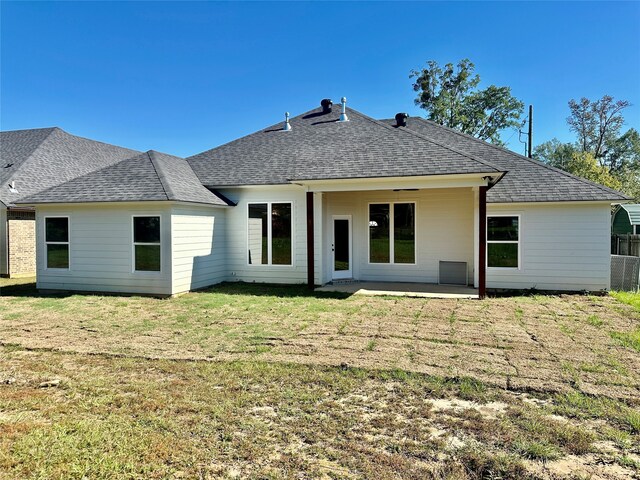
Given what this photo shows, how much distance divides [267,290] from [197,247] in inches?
96.3

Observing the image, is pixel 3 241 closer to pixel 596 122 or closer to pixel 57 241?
pixel 57 241

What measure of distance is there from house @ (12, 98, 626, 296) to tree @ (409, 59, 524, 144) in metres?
19.7

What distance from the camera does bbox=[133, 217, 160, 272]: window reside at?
11008mm

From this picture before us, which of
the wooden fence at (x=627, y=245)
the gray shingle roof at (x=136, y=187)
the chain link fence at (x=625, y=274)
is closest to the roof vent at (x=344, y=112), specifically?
the gray shingle roof at (x=136, y=187)

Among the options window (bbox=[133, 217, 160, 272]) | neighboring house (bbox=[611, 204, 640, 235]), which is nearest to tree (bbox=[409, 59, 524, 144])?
neighboring house (bbox=[611, 204, 640, 235])

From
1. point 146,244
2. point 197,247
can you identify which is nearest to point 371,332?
point 197,247

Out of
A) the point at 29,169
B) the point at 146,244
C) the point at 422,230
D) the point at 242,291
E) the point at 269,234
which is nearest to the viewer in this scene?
the point at 146,244

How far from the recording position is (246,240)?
1307 cm

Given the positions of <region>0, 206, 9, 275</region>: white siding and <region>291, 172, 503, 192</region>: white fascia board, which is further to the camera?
<region>0, 206, 9, 275</region>: white siding

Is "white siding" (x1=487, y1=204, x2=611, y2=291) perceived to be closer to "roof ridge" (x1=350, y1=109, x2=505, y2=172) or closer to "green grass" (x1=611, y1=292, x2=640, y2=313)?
"green grass" (x1=611, y1=292, x2=640, y2=313)

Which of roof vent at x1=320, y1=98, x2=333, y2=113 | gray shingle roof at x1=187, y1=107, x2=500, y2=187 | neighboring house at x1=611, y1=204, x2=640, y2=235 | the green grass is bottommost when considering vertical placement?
the green grass

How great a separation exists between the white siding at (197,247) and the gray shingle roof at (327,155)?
1597 millimetres

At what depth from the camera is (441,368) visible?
17.2 feet

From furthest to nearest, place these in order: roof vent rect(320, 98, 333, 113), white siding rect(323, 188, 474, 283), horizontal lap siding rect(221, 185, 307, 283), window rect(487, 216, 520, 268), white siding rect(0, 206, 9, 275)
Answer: roof vent rect(320, 98, 333, 113), white siding rect(0, 206, 9, 275), white siding rect(323, 188, 474, 283), horizontal lap siding rect(221, 185, 307, 283), window rect(487, 216, 520, 268)
